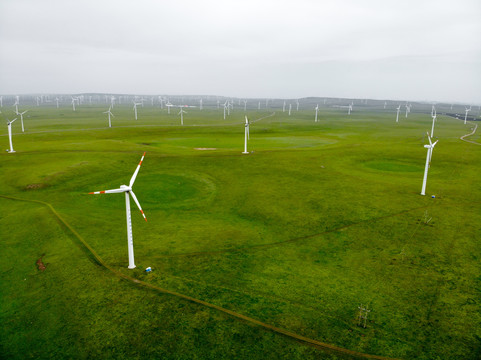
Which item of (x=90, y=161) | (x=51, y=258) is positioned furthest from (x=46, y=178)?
(x=51, y=258)

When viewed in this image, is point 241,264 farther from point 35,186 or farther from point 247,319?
point 35,186

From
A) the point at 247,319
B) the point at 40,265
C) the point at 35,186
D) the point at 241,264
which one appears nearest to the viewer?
the point at 247,319

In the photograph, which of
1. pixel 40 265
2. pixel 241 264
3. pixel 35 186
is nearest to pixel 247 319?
pixel 241 264

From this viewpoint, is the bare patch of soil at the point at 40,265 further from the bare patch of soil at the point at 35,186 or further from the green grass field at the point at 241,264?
the bare patch of soil at the point at 35,186

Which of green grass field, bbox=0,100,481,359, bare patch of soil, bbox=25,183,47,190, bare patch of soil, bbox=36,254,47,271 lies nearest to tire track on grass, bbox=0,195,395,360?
green grass field, bbox=0,100,481,359

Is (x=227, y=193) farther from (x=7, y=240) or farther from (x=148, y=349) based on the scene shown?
(x=148, y=349)

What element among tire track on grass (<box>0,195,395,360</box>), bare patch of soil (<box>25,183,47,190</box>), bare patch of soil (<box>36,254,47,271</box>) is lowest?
Answer: bare patch of soil (<box>36,254,47,271</box>)

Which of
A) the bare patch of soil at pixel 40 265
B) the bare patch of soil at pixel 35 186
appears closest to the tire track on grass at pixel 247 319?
the bare patch of soil at pixel 40 265

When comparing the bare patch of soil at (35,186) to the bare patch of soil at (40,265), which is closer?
the bare patch of soil at (40,265)

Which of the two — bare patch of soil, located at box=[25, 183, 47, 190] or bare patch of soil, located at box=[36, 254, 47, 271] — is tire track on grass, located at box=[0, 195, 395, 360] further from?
bare patch of soil, located at box=[25, 183, 47, 190]
